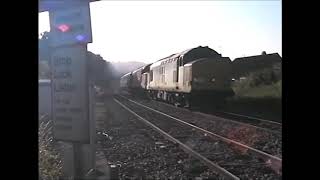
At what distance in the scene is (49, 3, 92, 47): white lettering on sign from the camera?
5.78 m

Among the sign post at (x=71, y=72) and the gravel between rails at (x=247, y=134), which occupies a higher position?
the sign post at (x=71, y=72)

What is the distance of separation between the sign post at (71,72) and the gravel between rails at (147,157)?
89.4 inches

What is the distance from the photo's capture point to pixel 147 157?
10172mm

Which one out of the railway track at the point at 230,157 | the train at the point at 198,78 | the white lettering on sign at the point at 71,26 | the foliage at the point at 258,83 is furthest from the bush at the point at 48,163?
the foliage at the point at 258,83

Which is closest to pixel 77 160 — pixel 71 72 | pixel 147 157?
pixel 71 72

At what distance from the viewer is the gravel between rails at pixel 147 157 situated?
8281 mm

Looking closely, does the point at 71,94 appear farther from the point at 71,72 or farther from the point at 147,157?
the point at 147,157

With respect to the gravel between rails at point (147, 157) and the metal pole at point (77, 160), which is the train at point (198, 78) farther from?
the metal pole at point (77, 160)

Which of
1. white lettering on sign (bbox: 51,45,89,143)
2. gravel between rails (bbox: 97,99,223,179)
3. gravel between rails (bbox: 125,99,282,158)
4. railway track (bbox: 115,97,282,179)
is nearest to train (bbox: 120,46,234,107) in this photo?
gravel between rails (bbox: 125,99,282,158)

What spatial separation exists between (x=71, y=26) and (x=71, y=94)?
0.82 metres

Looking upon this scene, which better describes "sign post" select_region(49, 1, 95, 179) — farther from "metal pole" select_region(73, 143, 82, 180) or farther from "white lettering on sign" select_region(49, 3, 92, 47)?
"metal pole" select_region(73, 143, 82, 180)

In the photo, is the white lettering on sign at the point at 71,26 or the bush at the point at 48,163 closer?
the white lettering on sign at the point at 71,26
